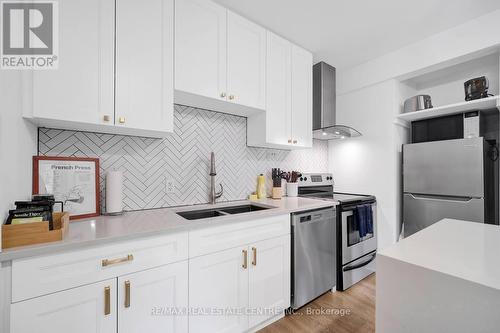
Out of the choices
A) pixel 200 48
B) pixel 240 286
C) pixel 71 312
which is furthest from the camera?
pixel 200 48

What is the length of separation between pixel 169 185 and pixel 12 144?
98cm

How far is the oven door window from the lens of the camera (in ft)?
7.52

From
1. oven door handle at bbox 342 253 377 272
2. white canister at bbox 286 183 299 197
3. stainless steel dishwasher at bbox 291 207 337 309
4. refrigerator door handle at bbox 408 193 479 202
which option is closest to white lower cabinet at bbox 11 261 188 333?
stainless steel dishwasher at bbox 291 207 337 309

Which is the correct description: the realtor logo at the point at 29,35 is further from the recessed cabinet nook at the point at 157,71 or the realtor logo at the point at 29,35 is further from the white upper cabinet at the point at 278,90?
the white upper cabinet at the point at 278,90

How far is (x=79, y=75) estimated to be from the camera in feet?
4.00

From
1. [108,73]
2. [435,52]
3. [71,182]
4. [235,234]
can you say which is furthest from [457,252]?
[435,52]

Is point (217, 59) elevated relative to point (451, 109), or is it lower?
elevated

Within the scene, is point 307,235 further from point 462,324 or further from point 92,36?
point 92,36

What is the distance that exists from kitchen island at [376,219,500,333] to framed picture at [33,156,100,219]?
1762 millimetres

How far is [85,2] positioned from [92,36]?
0.19 meters

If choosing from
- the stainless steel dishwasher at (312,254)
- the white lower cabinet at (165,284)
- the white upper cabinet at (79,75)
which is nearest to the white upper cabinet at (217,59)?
the white upper cabinet at (79,75)

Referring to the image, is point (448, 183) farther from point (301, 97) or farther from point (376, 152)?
point (301, 97)

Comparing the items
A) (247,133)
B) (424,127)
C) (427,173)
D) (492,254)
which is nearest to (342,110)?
(424,127)

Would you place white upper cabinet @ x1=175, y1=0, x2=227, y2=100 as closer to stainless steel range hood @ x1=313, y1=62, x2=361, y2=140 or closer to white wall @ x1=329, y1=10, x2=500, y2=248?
stainless steel range hood @ x1=313, y1=62, x2=361, y2=140
